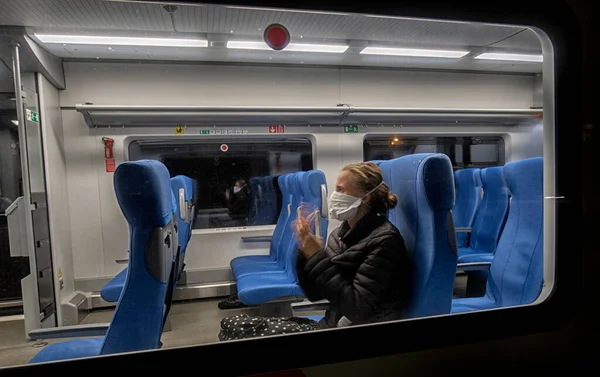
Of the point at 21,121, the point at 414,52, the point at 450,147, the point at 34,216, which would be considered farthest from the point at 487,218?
the point at 21,121

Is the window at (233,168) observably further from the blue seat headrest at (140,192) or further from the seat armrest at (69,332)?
the blue seat headrest at (140,192)

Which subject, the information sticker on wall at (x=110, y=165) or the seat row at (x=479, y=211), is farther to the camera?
the seat row at (x=479, y=211)

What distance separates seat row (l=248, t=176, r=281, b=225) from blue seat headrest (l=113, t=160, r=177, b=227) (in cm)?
282

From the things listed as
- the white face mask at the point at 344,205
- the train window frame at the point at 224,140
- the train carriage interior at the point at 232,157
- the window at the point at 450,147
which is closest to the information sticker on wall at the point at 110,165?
the train carriage interior at the point at 232,157

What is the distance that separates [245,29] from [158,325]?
1.83 metres

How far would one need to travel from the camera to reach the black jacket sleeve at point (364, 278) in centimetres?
142

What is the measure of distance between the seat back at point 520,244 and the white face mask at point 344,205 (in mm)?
775

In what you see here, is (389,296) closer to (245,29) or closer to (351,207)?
(351,207)

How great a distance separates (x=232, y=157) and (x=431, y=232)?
274 cm

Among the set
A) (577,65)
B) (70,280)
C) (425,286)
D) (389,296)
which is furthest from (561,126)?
(70,280)

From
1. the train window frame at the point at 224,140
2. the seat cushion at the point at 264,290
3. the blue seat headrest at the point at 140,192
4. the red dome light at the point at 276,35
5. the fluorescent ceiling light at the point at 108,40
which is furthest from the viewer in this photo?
the train window frame at the point at 224,140

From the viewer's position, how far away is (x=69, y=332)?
1396 millimetres

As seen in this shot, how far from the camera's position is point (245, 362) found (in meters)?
0.92

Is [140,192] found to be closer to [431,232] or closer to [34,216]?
[431,232]
